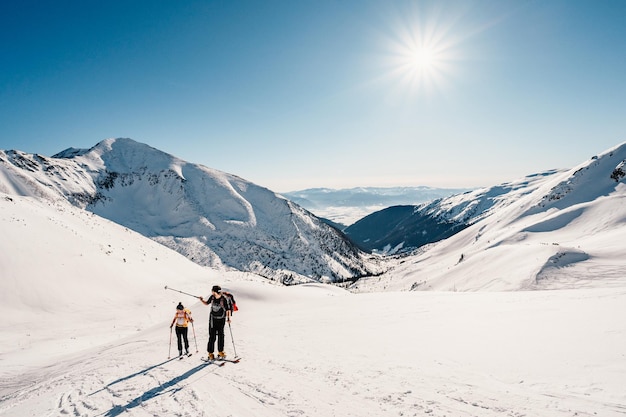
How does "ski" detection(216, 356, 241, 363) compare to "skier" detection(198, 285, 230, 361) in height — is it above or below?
below

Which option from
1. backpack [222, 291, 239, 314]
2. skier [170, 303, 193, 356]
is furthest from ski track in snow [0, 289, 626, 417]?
backpack [222, 291, 239, 314]

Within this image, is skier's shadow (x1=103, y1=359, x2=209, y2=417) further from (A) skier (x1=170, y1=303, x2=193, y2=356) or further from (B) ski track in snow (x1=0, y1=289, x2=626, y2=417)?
(A) skier (x1=170, y1=303, x2=193, y2=356)

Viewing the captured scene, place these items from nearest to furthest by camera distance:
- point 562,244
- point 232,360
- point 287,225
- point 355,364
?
point 355,364, point 232,360, point 562,244, point 287,225

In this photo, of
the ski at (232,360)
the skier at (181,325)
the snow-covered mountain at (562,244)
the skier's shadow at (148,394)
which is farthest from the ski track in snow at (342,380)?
the snow-covered mountain at (562,244)

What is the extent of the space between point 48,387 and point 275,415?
28.1 ft

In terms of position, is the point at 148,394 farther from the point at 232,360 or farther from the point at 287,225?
the point at 287,225

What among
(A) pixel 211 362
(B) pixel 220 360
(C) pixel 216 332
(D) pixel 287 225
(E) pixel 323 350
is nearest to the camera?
(A) pixel 211 362

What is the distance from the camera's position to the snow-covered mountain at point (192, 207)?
91250mm

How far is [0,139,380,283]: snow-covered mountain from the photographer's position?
91.2 metres

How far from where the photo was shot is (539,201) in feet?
255

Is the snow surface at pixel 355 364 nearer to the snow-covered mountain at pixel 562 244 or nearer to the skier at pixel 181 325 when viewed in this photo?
the skier at pixel 181 325

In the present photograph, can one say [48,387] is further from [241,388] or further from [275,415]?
[275,415]

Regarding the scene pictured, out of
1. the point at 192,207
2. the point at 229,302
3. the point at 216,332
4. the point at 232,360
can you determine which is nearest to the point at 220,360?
the point at 232,360

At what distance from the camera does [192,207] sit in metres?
109
